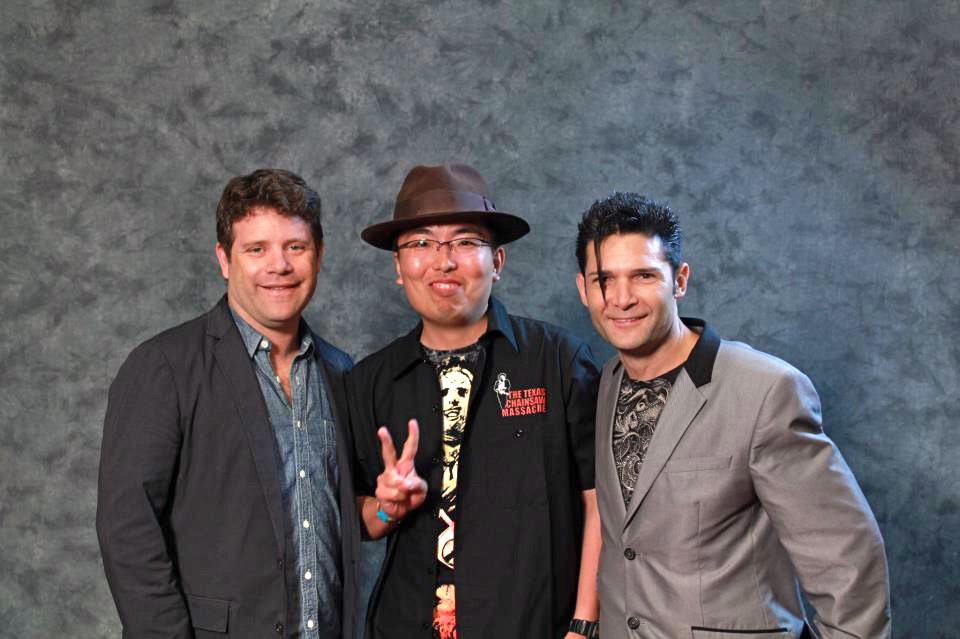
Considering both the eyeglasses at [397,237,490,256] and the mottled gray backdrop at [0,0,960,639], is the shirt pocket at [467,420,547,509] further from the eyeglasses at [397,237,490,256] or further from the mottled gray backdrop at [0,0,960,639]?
the mottled gray backdrop at [0,0,960,639]

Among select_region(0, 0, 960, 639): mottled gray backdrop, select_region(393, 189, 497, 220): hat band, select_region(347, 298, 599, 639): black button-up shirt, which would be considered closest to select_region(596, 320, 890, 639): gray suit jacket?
select_region(347, 298, 599, 639): black button-up shirt

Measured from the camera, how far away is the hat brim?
2.68m

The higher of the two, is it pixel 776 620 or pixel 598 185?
pixel 598 185

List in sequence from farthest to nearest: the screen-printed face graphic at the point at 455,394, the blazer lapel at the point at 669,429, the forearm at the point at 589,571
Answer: the screen-printed face graphic at the point at 455,394 < the forearm at the point at 589,571 < the blazer lapel at the point at 669,429

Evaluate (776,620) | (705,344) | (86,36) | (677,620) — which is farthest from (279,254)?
(86,36)

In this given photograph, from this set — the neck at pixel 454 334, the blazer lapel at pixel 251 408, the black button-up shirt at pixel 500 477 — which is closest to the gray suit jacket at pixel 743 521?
the black button-up shirt at pixel 500 477

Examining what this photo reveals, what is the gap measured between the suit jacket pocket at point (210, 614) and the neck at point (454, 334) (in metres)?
0.91

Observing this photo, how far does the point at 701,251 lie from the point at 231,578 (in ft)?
7.15

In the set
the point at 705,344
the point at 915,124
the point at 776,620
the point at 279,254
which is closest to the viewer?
the point at 776,620

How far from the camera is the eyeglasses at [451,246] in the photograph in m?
2.70

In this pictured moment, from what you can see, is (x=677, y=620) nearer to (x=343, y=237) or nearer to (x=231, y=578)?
(x=231, y=578)

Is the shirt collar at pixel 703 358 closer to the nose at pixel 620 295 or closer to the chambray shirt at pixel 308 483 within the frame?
the nose at pixel 620 295

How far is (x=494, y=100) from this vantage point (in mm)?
3707

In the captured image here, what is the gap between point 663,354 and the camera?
2.42 meters
